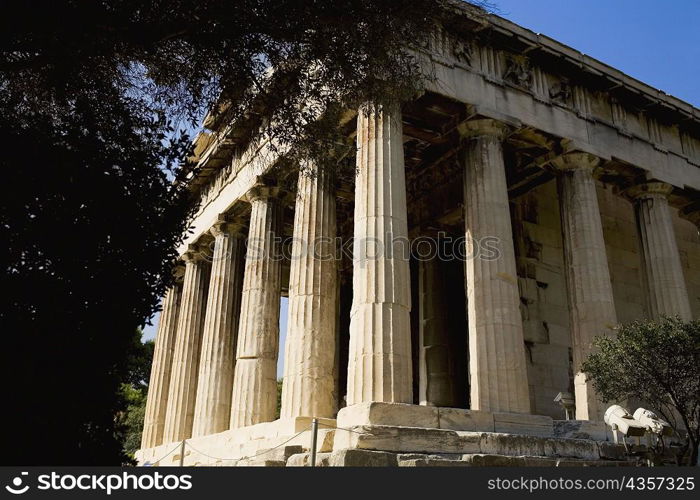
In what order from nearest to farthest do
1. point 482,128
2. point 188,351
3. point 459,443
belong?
1. point 459,443
2. point 482,128
3. point 188,351

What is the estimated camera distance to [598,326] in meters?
14.6

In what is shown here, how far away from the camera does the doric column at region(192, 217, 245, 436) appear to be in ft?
58.9

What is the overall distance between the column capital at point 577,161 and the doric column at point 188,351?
11.8 metres

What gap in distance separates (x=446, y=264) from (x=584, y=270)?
5.85 m

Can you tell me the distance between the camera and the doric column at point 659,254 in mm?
16703

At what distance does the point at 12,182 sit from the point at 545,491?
6.41m

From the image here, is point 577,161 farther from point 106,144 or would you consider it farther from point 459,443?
point 106,144

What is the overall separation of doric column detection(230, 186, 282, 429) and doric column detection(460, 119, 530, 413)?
5265 mm

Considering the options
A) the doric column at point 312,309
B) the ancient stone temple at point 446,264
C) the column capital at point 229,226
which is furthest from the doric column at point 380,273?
the column capital at point 229,226

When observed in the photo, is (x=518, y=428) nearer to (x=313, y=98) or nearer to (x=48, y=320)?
(x=313, y=98)

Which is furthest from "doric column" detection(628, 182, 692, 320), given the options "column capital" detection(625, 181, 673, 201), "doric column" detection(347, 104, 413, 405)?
"doric column" detection(347, 104, 413, 405)

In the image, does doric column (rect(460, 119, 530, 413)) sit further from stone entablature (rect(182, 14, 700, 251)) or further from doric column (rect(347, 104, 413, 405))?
doric column (rect(347, 104, 413, 405))

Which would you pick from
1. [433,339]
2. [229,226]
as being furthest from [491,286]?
[229,226]

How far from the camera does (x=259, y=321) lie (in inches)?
650
